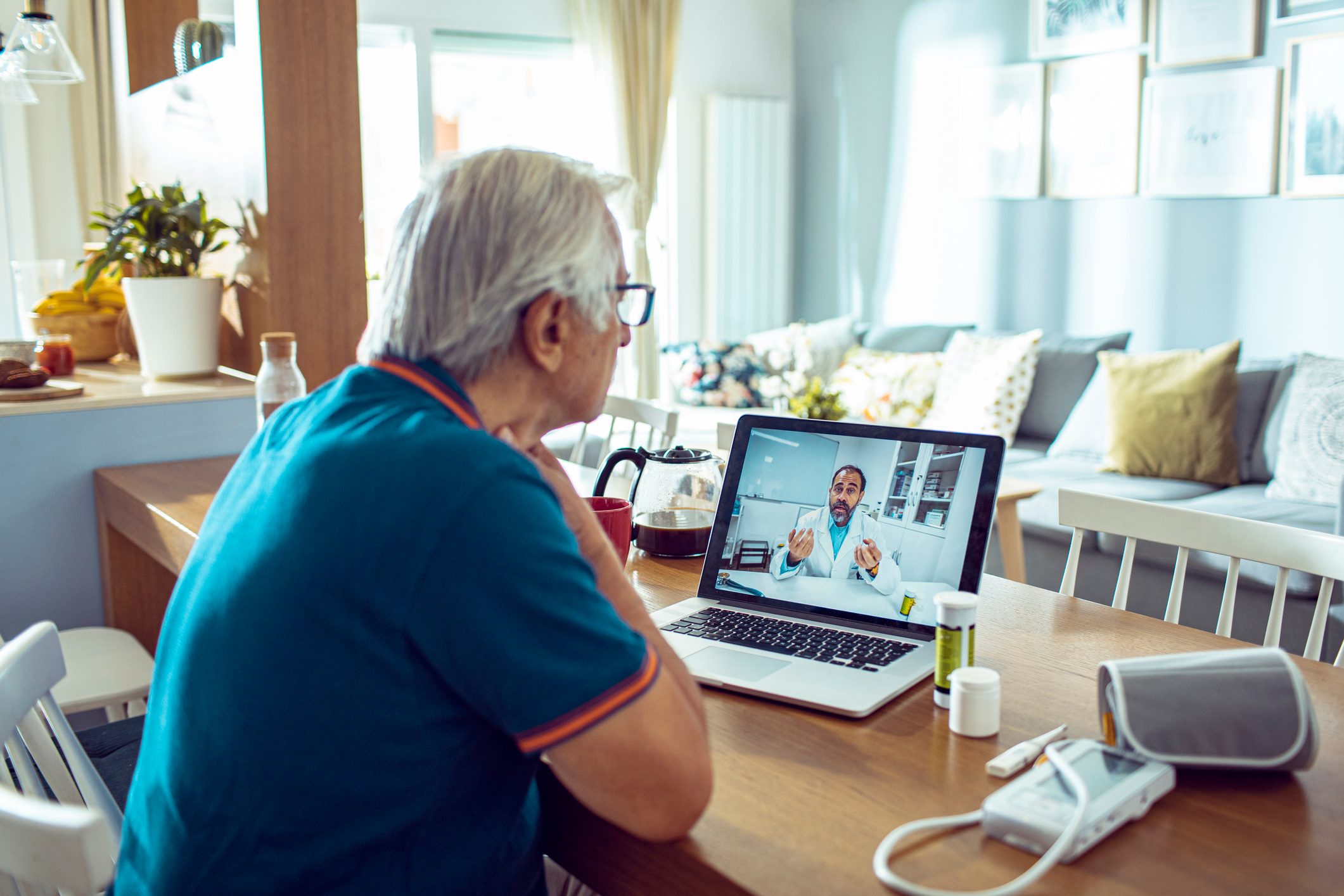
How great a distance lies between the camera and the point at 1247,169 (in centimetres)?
387

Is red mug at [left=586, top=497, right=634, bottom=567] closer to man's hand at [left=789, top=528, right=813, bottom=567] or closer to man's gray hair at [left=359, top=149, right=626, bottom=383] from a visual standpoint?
man's hand at [left=789, top=528, right=813, bottom=567]

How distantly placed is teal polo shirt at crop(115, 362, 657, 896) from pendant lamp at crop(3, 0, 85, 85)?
2377mm

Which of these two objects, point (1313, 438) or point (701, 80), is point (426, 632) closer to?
point (1313, 438)

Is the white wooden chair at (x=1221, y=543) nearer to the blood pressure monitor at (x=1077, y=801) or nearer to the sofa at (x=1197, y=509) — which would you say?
the blood pressure monitor at (x=1077, y=801)

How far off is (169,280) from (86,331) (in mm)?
699

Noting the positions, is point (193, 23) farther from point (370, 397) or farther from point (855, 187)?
point (855, 187)

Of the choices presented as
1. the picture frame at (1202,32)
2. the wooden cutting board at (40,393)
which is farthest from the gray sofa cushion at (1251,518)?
the wooden cutting board at (40,393)

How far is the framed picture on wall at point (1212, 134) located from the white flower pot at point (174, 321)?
3.37m

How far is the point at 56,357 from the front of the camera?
273cm

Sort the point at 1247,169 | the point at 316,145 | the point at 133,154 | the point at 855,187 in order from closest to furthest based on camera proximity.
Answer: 1. the point at 316,145
2. the point at 133,154
3. the point at 1247,169
4. the point at 855,187

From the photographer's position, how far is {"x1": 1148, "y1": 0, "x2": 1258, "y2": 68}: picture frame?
12.5 ft

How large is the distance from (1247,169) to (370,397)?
3.89 meters

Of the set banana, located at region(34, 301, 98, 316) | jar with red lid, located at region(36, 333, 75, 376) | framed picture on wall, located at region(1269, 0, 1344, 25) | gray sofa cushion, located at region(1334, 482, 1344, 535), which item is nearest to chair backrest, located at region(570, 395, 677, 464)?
jar with red lid, located at region(36, 333, 75, 376)

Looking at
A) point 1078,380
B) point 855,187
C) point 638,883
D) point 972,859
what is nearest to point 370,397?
point 638,883
